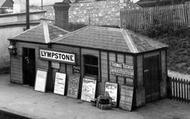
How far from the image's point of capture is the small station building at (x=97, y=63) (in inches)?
587

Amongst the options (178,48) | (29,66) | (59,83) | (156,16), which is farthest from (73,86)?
(156,16)

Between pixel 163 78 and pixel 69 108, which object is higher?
pixel 163 78

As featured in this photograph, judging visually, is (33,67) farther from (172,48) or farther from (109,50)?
(172,48)

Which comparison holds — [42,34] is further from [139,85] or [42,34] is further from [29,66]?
[139,85]

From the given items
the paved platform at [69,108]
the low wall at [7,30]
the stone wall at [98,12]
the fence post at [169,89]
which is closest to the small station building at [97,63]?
the fence post at [169,89]

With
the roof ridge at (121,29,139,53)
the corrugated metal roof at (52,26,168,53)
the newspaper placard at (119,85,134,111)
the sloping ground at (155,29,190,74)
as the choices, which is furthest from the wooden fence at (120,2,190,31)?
the newspaper placard at (119,85,134,111)

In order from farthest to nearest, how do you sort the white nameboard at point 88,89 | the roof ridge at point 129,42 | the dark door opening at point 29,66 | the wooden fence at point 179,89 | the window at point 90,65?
1. the dark door opening at point 29,66
2. the window at point 90,65
3. the white nameboard at point 88,89
4. the wooden fence at point 179,89
5. the roof ridge at point 129,42

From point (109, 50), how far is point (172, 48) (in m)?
8.62

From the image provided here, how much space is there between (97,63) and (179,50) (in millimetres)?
7920

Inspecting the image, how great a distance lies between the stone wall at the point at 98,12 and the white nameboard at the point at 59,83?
45.4 feet

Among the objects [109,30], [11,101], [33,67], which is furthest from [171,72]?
[11,101]

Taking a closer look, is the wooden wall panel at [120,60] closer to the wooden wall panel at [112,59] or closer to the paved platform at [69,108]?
the wooden wall panel at [112,59]

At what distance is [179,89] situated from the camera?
1570cm

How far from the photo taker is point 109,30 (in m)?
16.2
